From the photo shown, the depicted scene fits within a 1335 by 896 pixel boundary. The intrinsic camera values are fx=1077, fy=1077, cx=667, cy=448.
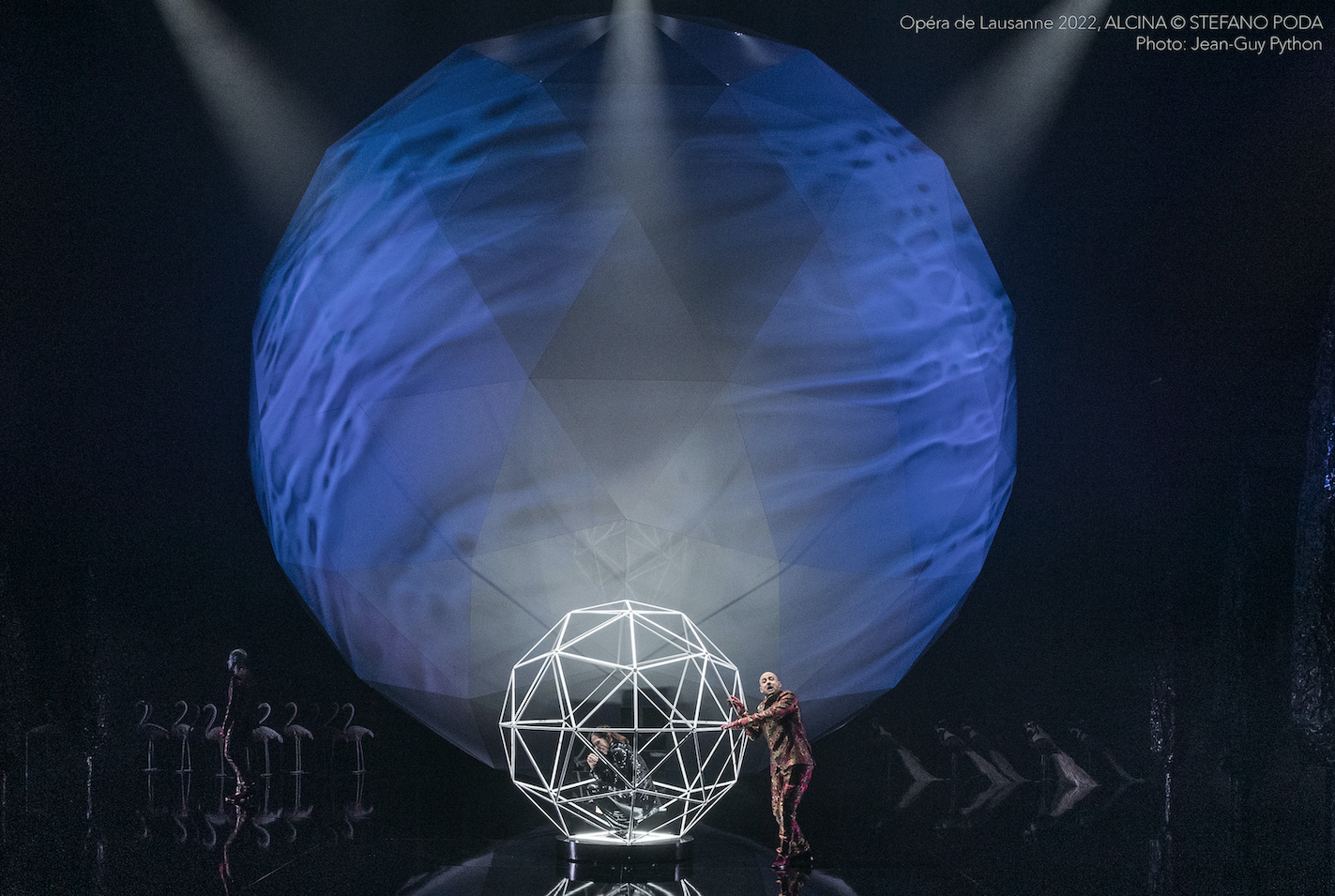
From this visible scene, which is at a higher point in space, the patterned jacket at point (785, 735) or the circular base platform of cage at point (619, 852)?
the patterned jacket at point (785, 735)

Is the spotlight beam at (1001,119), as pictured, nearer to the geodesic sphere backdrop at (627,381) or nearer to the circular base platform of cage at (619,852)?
the geodesic sphere backdrop at (627,381)

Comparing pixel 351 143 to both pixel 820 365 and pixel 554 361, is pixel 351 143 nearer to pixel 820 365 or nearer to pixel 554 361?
pixel 554 361

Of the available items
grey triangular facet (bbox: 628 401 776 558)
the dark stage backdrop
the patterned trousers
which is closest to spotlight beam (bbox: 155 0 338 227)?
the dark stage backdrop

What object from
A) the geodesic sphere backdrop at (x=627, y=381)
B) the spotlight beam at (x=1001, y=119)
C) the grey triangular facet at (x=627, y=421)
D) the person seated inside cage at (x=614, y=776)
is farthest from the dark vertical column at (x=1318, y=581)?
the person seated inside cage at (x=614, y=776)

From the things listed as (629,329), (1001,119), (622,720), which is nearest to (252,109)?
(629,329)

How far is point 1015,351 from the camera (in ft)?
29.3

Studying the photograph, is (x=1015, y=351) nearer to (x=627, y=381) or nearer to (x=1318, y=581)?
(x=1318, y=581)

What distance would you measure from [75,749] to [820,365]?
7241 mm

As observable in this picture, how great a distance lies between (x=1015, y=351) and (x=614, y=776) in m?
5.13

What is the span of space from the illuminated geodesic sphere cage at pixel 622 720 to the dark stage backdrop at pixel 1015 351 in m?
1.87

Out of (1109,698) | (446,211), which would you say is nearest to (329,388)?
(446,211)

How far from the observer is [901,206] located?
745 centimetres

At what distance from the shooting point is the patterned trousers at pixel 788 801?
18.9 ft

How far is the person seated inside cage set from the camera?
5.67 m
